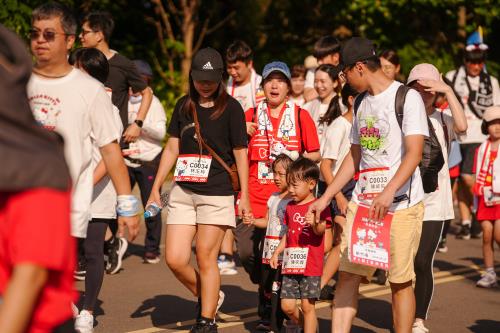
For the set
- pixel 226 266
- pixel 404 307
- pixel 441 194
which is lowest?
pixel 404 307

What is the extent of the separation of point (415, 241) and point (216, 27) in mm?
15968

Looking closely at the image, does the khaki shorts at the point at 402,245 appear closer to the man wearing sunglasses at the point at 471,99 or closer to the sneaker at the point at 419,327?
the sneaker at the point at 419,327

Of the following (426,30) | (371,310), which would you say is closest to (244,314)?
(371,310)

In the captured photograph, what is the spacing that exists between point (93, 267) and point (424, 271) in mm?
2329

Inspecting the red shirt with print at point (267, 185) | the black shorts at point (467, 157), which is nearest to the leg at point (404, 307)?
the red shirt with print at point (267, 185)

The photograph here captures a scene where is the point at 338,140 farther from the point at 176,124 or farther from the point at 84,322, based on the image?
the point at 84,322

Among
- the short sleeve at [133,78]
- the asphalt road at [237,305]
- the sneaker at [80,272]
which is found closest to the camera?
the asphalt road at [237,305]

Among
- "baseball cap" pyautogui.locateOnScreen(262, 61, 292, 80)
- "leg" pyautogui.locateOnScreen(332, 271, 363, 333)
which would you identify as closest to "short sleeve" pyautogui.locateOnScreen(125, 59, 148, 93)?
"baseball cap" pyautogui.locateOnScreen(262, 61, 292, 80)

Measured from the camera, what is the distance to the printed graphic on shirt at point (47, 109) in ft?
16.6

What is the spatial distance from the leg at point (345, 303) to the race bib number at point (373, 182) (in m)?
0.50

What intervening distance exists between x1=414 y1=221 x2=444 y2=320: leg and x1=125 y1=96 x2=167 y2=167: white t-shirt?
400 centimetres

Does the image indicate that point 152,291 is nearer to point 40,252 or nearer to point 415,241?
point 415,241

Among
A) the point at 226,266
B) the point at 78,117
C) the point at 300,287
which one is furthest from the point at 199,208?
the point at 226,266

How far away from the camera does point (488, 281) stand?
9992 millimetres
